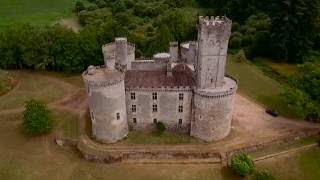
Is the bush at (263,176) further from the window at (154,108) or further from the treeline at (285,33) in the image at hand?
the treeline at (285,33)

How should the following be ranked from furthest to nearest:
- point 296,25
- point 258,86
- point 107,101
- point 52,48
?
1. point 296,25
2. point 52,48
3. point 258,86
4. point 107,101

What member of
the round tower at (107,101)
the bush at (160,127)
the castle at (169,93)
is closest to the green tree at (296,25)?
the castle at (169,93)

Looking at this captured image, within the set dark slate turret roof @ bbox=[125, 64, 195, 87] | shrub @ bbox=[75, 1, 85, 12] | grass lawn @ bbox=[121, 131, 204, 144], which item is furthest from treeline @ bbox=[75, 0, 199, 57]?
grass lawn @ bbox=[121, 131, 204, 144]

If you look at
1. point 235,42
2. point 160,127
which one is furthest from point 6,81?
point 235,42

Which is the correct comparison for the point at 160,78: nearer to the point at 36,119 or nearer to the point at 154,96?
the point at 154,96

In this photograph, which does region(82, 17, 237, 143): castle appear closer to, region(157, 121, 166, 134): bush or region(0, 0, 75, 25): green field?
region(157, 121, 166, 134): bush

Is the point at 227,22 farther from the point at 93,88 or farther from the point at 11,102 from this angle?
the point at 11,102

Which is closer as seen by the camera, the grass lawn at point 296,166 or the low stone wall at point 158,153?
the grass lawn at point 296,166

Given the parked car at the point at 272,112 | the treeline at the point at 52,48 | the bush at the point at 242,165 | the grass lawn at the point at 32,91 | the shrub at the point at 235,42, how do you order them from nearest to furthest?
the bush at the point at 242,165
the parked car at the point at 272,112
the grass lawn at the point at 32,91
the treeline at the point at 52,48
the shrub at the point at 235,42
